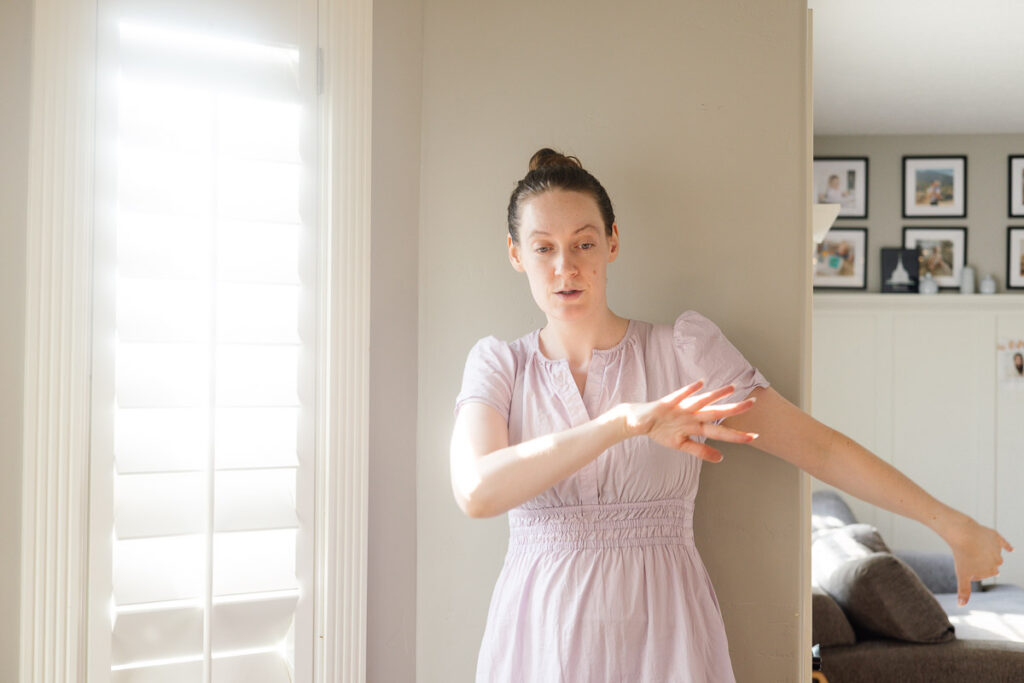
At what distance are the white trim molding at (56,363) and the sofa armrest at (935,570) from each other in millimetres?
4286

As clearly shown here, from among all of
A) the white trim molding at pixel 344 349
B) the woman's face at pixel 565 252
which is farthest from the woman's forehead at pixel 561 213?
the white trim molding at pixel 344 349

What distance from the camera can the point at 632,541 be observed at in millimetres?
1377

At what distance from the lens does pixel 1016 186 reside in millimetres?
5410

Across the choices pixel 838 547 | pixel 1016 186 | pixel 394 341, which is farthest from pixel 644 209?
pixel 1016 186

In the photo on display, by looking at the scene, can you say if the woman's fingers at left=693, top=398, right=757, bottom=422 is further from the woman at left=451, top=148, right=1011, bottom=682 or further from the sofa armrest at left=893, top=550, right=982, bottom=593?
the sofa armrest at left=893, top=550, right=982, bottom=593

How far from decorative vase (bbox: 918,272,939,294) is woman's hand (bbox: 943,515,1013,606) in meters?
4.45

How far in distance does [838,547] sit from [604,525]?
2544 mm

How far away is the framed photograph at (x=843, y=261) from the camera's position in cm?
546

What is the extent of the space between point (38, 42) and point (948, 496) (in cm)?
553

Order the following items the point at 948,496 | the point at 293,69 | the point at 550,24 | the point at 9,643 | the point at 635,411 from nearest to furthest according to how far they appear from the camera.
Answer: the point at 635,411 → the point at 9,643 → the point at 293,69 → the point at 550,24 → the point at 948,496

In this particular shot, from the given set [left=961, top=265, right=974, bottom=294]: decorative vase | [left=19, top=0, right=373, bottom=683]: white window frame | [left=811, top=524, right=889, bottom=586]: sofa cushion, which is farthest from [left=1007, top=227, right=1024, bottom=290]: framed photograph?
[left=19, top=0, right=373, bottom=683]: white window frame

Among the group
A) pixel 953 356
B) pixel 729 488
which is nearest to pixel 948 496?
pixel 953 356

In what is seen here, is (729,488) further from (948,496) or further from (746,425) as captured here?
(948,496)

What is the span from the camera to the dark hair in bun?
140cm
